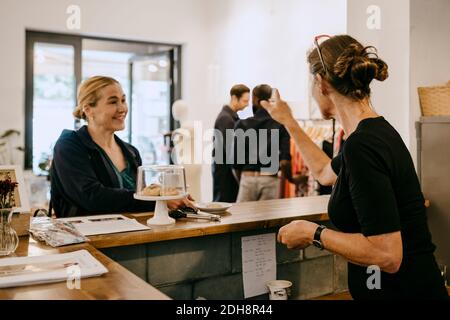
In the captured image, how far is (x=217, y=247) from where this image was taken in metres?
1.75

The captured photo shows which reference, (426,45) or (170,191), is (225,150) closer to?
(426,45)

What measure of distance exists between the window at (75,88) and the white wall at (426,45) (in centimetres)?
363

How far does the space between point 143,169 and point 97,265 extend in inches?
23.4

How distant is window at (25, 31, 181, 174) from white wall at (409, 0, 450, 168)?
3.63 m

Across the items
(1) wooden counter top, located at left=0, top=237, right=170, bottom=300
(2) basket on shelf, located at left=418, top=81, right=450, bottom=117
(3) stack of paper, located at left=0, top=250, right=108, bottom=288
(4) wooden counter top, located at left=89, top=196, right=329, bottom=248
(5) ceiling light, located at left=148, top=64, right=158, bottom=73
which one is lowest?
(1) wooden counter top, located at left=0, top=237, right=170, bottom=300

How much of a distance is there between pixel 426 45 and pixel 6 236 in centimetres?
267

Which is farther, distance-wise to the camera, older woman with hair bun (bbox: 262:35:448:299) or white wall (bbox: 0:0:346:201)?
white wall (bbox: 0:0:346:201)

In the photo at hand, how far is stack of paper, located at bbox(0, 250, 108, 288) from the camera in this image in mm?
1078

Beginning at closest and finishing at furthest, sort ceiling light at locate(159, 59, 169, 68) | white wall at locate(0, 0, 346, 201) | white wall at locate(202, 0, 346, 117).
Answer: white wall at locate(202, 0, 346, 117), white wall at locate(0, 0, 346, 201), ceiling light at locate(159, 59, 169, 68)

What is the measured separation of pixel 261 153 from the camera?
372 centimetres

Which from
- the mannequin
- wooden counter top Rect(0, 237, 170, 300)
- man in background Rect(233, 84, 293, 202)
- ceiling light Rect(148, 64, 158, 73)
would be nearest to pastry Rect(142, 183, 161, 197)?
wooden counter top Rect(0, 237, 170, 300)

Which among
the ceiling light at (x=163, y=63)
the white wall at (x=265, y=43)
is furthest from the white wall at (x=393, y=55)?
the ceiling light at (x=163, y=63)

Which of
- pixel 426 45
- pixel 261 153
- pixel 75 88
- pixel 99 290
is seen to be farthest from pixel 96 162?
pixel 75 88

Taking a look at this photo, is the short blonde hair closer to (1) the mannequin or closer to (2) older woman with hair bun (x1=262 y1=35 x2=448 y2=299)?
(2) older woman with hair bun (x1=262 y1=35 x2=448 y2=299)
